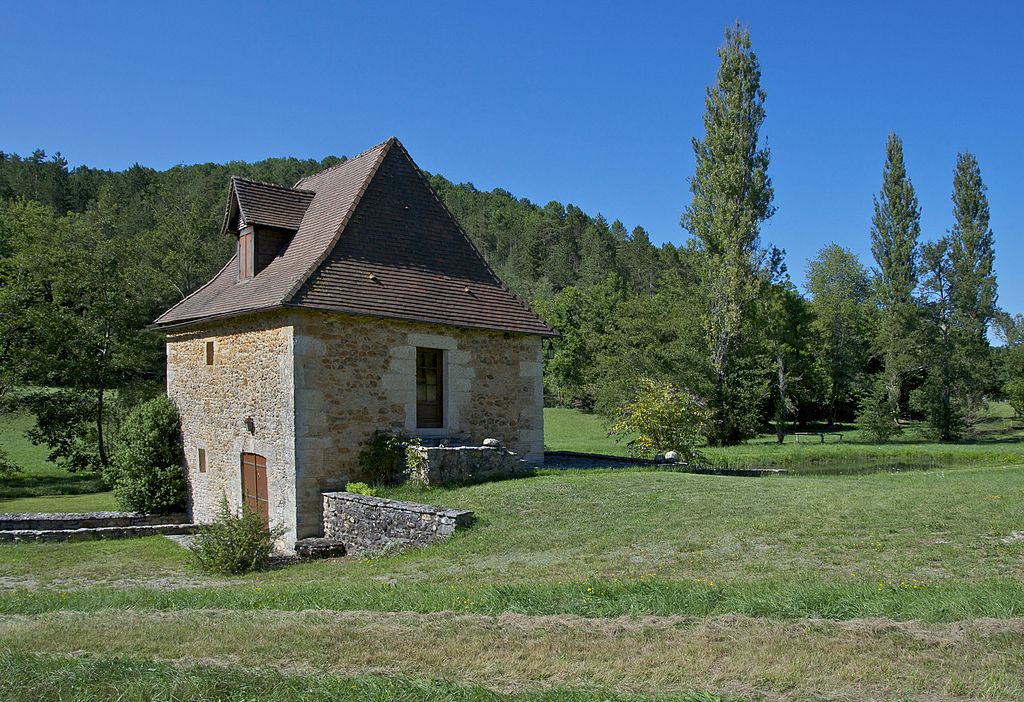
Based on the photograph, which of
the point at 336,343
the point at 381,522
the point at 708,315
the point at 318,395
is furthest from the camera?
the point at 708,315

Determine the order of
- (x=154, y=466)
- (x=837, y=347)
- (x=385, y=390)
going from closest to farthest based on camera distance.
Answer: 1. (x=385, y=390)
2. (x=154, y=466)
3. (x=837, y=347)

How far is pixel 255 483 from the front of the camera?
15438 millimetres

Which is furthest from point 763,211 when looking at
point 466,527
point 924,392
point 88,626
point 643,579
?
point 88,626

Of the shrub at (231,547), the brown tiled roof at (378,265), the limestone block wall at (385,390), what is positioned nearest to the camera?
the shrub at (231,547)

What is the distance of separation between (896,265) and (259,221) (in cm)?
3700

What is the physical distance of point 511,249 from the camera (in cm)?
7912

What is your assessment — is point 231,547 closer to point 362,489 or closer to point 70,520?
point 362,489

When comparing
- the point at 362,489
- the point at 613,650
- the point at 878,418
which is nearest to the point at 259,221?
the point at 362,489

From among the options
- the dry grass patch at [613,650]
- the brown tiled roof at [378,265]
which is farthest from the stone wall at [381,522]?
the dry grass patch at [613,650]

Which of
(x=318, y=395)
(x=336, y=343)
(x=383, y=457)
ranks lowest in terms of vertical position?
(x=383, y=457)

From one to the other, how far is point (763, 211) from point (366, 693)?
109 ft

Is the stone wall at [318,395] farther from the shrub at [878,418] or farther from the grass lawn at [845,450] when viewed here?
the shrub at [878,418]

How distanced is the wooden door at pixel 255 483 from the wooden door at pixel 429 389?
3.31 metres

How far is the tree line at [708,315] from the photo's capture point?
27.0m
